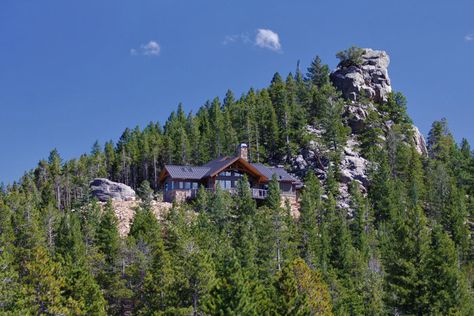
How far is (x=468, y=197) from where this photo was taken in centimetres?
8712

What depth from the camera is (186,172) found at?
251 ft

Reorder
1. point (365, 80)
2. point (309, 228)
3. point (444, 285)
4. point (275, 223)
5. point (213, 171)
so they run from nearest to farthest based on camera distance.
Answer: point (444, 285), point (275, 223), point (309, 228), point (213, 171), point (365, 80)

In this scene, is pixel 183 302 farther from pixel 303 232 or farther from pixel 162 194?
pixel 162 194

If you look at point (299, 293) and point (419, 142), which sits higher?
point (419, 142)

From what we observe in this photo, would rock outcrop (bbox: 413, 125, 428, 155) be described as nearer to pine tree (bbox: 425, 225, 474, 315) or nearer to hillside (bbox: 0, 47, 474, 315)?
hillside (bbox: 0, 47, 474, 315)

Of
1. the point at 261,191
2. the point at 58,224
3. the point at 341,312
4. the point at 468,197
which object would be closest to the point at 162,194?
the point at 261,191

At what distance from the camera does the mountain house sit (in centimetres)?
7512

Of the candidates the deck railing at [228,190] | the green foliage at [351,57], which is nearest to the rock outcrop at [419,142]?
the green foliage at [351,57]

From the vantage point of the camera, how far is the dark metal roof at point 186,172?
7519cm

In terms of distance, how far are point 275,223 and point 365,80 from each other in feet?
222

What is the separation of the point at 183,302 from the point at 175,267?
7.84ft

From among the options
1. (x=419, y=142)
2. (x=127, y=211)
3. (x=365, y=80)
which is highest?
(x=365, y=80)

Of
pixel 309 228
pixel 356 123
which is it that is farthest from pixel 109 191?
pixel 356 123

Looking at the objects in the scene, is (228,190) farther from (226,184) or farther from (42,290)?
(42,290)
